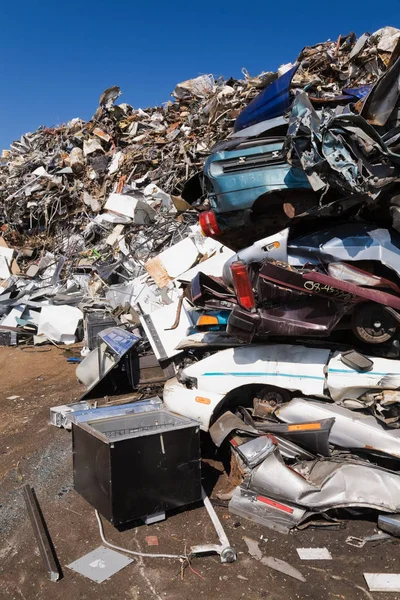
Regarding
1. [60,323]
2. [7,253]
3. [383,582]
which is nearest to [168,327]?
[60,323]

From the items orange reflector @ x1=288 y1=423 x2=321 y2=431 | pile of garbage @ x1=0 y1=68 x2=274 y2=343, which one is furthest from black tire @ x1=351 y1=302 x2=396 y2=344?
pile of garbage @ x1=0 y1=68 x2=274 y2=343

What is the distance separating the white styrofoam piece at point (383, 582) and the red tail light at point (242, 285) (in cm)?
217

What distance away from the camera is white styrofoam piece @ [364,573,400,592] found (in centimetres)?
288

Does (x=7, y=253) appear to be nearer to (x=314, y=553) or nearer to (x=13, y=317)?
(x=13, y=317)

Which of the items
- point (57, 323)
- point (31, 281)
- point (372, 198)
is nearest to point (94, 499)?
point (372, 198)

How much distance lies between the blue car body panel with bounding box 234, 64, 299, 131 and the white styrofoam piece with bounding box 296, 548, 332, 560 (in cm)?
377

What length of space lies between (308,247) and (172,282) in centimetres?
430

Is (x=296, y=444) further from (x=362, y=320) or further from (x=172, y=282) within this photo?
(x=172, y=282)

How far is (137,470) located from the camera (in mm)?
3445

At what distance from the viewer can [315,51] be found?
11789 millimetres

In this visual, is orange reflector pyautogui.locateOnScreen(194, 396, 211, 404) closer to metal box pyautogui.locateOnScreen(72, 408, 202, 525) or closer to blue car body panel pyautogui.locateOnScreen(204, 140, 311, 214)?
metal box pyautogui.locateOnScreen(72, 408, 202, 525)

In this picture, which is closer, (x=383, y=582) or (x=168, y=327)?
(x=383, y=582)

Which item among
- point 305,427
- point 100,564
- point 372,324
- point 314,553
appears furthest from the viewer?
point 372,324

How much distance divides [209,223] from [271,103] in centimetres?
132
